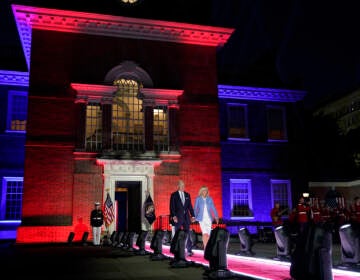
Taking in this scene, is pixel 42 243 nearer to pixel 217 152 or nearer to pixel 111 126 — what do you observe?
pixel 111 126

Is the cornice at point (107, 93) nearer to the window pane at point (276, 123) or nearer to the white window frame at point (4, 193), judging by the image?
the white window frame at point (4, 193)

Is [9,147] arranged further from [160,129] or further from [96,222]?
[160,129]

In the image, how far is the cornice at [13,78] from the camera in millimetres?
22531

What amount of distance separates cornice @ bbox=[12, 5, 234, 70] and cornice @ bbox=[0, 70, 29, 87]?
1424mm

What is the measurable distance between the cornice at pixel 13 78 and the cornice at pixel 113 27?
1.42 metres

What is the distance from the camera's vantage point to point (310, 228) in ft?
19.0

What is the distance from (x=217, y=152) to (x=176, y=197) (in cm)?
1008

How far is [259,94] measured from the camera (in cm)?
2598

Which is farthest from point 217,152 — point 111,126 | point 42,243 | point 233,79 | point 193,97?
point 42,243

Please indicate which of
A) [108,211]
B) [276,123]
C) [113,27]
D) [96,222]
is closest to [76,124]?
[108,211]

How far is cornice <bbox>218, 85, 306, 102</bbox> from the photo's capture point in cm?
2548

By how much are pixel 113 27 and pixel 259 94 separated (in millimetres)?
9908

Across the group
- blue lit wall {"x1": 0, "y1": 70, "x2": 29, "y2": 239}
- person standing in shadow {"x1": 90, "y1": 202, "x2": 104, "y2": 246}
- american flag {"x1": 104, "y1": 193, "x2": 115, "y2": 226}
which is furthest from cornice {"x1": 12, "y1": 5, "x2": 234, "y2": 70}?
person standing in shadow {"x1": 90, "y1": 202, "x2": 104, "y2": 246}

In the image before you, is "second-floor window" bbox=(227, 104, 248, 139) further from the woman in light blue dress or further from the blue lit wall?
the woman in light blue dress
